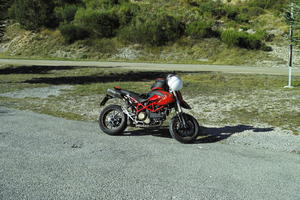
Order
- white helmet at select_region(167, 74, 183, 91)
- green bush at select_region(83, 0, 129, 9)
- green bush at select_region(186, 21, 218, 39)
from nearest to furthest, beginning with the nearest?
white helmet at select_region(167, 74, 183, 91) < green bush at select_region(186, 21, 218, 39) < green bush at select_region(83, 0, 129, 9)

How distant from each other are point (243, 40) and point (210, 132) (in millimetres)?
23006

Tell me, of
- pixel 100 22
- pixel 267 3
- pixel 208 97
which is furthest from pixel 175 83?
pixel 267 3

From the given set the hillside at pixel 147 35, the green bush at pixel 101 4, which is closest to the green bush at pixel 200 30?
the hillside at pixel 147 35

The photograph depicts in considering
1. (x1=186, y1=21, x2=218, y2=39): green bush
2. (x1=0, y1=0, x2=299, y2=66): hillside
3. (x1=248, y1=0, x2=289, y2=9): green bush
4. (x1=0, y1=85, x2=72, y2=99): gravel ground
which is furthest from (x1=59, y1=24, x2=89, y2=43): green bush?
(x1=248, y1=0, x2=289, y2=9): green bush

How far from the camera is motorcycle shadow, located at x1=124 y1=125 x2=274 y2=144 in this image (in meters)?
6.81

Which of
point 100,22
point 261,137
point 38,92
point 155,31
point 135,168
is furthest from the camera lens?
point 100,22

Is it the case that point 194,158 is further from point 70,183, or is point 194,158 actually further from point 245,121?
point 245,121

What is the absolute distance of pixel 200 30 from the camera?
100ft

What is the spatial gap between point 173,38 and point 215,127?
79.5ft

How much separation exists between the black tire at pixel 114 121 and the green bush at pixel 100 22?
89.1 feet

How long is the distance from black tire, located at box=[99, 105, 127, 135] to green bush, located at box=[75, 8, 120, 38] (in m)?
27.2

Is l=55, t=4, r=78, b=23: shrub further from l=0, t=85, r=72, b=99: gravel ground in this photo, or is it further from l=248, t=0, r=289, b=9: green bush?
l=248, t=0, r=289, b=9: green bush

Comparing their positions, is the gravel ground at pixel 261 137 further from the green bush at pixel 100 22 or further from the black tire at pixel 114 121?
the green bush at pixel 100 22

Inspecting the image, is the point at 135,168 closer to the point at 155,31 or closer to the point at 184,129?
the point at 184,129
